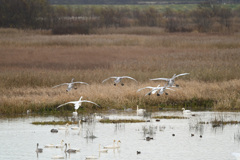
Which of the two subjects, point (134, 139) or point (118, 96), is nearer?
point (134, 139)

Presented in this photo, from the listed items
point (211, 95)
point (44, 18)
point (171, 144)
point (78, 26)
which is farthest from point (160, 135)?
point (44, 18)

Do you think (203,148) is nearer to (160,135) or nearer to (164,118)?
(160,135)

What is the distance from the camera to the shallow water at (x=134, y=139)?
17031 millimetres

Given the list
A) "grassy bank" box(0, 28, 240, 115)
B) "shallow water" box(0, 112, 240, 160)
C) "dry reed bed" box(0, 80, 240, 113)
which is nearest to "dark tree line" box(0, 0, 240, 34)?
"grassy bank" box(0, 28, 240, 115)

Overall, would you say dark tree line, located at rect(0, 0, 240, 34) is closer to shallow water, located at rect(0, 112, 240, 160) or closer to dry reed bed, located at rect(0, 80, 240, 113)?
dry reed bed, located at rect(0, 80, 240, 113)

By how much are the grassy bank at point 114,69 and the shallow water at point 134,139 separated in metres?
2.04

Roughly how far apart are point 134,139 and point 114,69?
1609 cm

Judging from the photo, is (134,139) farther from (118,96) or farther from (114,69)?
(114,69)

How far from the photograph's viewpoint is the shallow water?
17031mm

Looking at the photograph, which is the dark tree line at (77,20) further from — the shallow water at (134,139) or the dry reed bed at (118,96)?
the shallow water at (134,139)

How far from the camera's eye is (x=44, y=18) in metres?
69.9

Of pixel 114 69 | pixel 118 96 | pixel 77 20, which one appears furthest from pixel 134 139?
pixel 77 20

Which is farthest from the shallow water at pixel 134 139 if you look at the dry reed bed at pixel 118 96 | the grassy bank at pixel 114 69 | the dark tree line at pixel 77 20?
the dark tree line at pixel 77 20

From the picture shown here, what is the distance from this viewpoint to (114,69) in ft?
115
